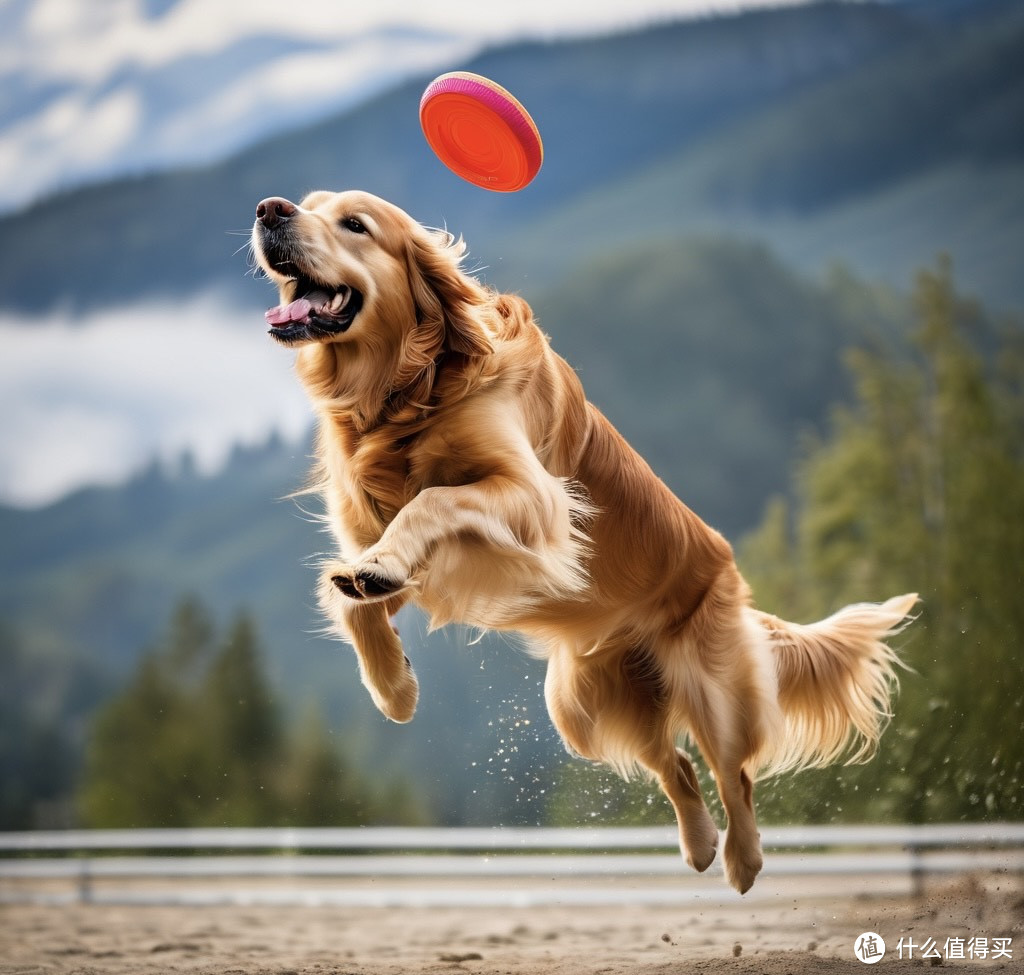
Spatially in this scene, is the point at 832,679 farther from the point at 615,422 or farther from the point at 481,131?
the point at 615,422

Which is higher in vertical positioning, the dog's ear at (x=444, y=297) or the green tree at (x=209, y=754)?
the dog's ear at (x=444, y=297)

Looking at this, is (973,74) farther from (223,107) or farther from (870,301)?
(223,107)

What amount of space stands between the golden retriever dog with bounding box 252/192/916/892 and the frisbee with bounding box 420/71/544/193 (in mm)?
275

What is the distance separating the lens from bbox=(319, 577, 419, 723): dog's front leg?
381 cm

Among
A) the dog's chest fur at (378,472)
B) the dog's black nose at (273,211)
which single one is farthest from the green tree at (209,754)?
the dog's black nose at (273,211)

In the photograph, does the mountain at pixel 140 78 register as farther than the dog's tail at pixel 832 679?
Yes

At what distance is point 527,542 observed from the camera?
355cm

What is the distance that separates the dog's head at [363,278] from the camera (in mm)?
3525

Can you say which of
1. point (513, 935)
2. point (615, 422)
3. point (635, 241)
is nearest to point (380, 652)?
point (513, 935)

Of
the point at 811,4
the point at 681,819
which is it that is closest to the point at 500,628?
the point at 681,819

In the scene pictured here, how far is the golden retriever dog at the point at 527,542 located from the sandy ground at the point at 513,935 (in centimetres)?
94

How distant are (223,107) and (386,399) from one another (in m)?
47.1

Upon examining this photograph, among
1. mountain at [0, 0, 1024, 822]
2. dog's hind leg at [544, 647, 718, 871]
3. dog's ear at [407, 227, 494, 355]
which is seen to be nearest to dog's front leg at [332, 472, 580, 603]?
dog's ear at [407, 227, 494, 355]

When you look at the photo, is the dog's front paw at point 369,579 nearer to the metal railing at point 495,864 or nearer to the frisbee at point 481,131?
the frisbee at point 481,131
